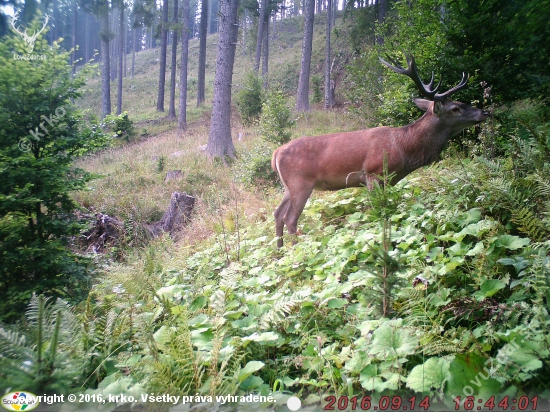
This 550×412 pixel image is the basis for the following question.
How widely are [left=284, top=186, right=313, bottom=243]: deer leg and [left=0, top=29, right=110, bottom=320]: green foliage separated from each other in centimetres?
297

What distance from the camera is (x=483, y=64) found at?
6020 mm

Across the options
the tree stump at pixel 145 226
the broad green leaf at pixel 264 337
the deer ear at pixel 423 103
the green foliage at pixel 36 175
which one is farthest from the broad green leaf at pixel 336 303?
the tree stump at pixel 145 226

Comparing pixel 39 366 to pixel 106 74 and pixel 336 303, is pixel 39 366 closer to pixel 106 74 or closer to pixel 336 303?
pixel 336 303

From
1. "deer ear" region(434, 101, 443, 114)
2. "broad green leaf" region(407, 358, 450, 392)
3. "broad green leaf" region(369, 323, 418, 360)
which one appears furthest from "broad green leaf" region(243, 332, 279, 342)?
"deer ear" region(434, 101, 443, 114)

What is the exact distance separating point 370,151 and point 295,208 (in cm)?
142

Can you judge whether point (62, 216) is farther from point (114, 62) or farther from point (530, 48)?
point (114, 62)

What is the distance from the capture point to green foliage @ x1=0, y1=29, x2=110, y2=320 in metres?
4.09

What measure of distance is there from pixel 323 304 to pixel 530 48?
428 cm

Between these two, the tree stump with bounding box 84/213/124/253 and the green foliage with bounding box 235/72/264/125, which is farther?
the green foliage with bounding box 235/72/264/125

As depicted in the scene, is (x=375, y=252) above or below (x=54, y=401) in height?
above

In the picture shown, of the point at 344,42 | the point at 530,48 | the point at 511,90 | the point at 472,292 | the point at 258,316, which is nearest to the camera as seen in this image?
the point at 472,292

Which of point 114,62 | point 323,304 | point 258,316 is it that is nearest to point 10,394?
point 258,316
